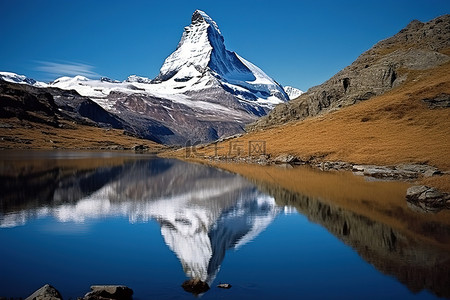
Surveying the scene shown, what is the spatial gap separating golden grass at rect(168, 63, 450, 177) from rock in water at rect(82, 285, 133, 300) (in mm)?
50401

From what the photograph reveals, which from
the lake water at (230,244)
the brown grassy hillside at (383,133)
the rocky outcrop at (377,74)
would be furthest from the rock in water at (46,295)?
the rocky outcrop at (377,74)

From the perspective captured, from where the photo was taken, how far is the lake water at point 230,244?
1720 centimetres

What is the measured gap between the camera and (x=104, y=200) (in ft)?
138

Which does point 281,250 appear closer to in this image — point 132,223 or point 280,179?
point 132,223

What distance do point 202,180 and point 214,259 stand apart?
136 ft

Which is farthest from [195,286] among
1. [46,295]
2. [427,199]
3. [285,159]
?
[285,159]

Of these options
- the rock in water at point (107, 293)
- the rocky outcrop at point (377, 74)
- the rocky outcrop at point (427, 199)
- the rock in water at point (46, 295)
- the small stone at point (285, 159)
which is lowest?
the rock in water at point (107, 293)

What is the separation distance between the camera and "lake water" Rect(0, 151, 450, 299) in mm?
17203

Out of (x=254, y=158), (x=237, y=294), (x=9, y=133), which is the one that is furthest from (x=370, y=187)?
(x=9, y=133)

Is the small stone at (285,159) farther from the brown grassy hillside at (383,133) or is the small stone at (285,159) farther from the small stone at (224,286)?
the small stone at (224,286)

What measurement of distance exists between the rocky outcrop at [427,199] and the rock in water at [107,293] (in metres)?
28.7

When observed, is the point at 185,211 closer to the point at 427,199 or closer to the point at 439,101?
the point at 427,199

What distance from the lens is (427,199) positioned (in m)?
35.9

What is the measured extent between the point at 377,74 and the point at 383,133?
195 feet
